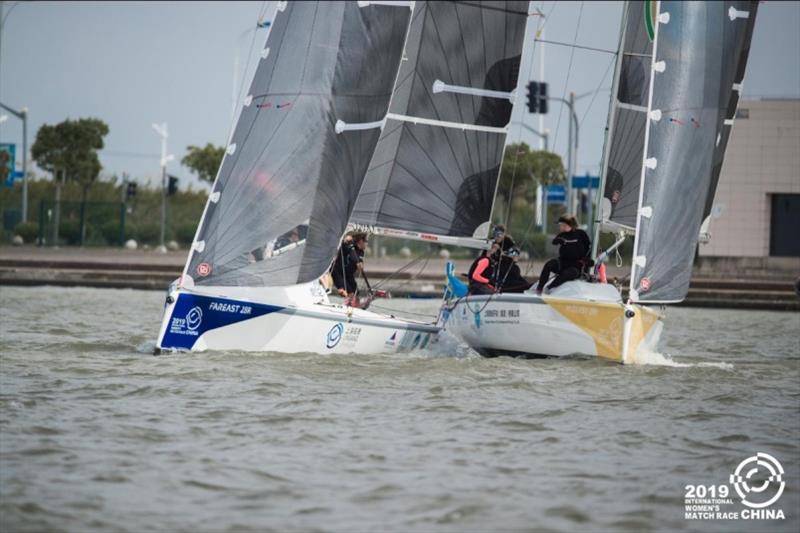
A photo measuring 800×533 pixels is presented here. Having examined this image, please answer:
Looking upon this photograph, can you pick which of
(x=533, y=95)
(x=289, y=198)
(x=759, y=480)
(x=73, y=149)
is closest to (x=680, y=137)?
(x=289, y=198)

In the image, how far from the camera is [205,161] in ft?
247

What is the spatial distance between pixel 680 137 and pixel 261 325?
615cm

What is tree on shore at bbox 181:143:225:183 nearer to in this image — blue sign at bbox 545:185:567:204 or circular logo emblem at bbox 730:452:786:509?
blue sign at bbox 545:185:567:204

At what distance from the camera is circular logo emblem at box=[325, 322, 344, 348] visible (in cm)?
1802

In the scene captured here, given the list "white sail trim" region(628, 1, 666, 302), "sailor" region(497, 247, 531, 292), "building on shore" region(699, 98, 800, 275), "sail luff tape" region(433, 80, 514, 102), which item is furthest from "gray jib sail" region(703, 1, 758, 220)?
"building on shore" region(699, 98, 800, 275)

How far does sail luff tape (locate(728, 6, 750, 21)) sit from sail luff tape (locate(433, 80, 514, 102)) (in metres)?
3.42

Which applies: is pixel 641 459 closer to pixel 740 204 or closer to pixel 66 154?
pixel 740 204

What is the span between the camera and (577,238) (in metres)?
A: 18.5

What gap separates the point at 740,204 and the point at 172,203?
32.7 meters

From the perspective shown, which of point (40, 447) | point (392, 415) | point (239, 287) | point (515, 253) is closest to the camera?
point (40, 447)

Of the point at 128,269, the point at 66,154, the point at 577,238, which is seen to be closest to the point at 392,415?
the point at 577,238

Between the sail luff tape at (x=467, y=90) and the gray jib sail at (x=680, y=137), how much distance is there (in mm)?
2738

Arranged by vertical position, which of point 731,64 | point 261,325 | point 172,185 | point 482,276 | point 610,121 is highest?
point 731,64

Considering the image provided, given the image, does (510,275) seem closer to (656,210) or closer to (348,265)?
(656,210)
